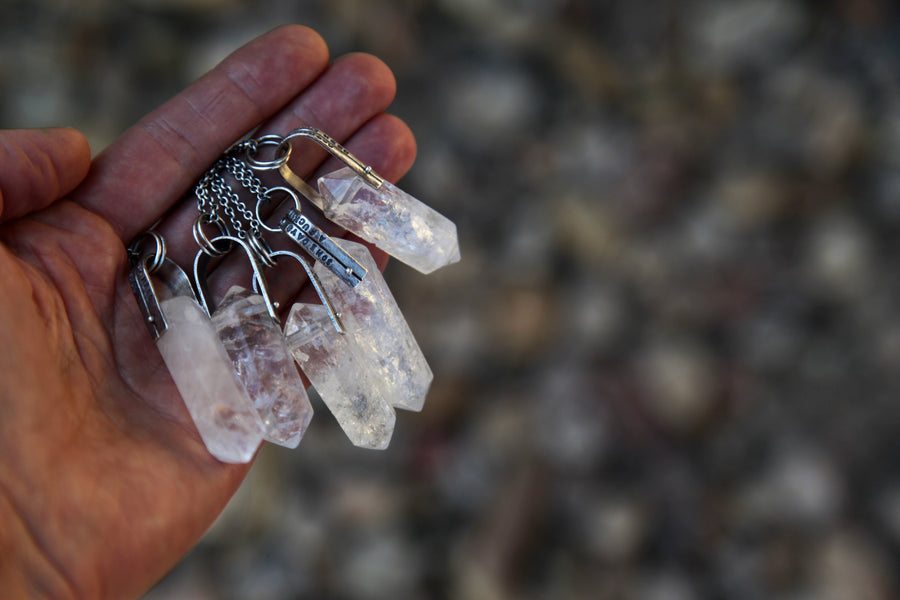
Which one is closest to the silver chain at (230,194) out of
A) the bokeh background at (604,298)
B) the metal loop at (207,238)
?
the metal loop at (207,238)

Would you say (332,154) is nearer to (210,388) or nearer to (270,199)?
(270,199)

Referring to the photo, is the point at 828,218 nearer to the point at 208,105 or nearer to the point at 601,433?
the point at 601,433

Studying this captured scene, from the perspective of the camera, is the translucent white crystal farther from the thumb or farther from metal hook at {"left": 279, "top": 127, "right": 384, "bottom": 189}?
metal hook at {"left": 279, "top": 127, "right": 384, "bottom": 189}

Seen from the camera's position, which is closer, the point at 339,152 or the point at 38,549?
the point at 38,549

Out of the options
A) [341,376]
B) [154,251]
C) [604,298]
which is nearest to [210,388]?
[341,376]

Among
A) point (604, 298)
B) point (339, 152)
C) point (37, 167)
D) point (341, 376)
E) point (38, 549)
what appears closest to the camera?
point (38, 549)

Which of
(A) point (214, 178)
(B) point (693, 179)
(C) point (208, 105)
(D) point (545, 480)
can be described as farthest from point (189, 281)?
(B) point (693, 179)

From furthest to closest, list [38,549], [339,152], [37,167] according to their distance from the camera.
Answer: [339,152] < [37,167] < [38,549]
